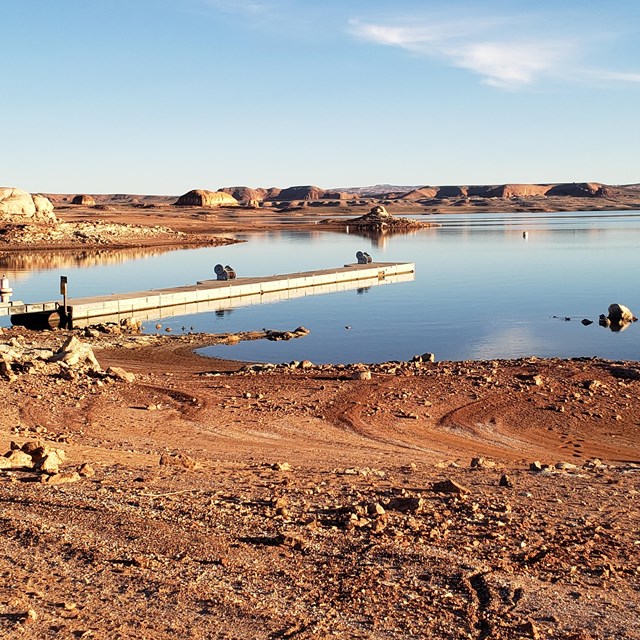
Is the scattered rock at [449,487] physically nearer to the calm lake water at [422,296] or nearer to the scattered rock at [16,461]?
the scattered rock at [16,461]

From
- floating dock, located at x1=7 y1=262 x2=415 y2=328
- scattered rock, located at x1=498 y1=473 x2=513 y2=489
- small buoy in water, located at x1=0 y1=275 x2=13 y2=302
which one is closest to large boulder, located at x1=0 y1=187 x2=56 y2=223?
floating dock, located at x1=7 y1=262 x2=415 y2=328

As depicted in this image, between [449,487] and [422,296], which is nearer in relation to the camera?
[449,487]

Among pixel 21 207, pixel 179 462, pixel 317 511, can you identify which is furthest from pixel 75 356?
pixel 21 207

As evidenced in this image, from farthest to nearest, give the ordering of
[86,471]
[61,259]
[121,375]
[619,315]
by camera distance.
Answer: [61,259] → [619,315] → [121,375] → [86,471]

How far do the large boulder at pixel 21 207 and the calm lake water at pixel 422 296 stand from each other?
14.5 metres

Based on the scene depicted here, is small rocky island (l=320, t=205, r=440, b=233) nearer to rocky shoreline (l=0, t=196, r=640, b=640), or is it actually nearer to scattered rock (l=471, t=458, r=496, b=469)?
rocky shoreline (l=0, t=196, r=640, b=640)

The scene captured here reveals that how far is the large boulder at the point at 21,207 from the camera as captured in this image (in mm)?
72244

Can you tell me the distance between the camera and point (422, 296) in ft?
118

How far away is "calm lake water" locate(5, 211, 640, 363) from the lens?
23.8 meters

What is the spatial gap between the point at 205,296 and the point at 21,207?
4542 centimetres

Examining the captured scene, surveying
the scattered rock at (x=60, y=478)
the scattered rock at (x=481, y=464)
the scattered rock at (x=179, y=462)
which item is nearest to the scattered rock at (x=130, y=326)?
the scattered rock at (x=179, y=462)

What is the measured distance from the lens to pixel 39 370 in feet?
54.3

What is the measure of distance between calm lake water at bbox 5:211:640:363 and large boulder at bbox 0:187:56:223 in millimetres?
14506

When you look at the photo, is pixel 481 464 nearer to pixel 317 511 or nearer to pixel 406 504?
pixel 406 504
